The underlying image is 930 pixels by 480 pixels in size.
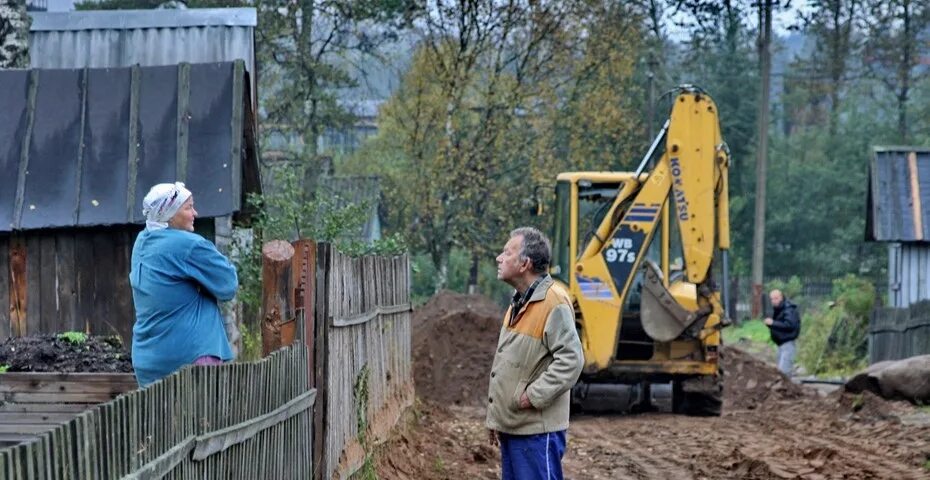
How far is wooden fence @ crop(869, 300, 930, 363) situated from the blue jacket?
17434 millimetres

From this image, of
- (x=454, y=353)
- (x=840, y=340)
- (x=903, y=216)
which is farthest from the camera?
(x=840, y=340)

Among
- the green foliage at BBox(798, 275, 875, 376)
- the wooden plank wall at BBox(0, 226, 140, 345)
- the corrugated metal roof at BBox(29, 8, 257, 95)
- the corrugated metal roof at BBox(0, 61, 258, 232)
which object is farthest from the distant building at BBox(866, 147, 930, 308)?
the wooden plank wall at BBox(0, 226, 140, 345)

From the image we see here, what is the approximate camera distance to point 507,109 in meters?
36.9

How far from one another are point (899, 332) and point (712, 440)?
10458mm

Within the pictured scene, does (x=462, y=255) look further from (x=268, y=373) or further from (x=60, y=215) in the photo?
(x=268, y=373)

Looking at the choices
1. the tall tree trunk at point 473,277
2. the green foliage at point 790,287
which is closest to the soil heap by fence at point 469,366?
the tall tree trunk at point 473,277

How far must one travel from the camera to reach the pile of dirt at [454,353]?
22172 millimetres

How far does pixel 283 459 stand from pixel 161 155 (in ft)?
19.9

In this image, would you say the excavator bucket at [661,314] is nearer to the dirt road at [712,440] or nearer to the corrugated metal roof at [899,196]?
the dirt road at [712,440]

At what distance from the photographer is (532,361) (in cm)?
771

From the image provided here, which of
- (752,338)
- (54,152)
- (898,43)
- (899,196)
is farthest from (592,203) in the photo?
(898,43)

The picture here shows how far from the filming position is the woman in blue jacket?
301 inches

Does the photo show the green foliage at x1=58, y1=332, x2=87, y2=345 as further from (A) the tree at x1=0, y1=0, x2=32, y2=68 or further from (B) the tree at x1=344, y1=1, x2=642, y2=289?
(B) the tree at x1=344, y1=1, x2=642, y2=289

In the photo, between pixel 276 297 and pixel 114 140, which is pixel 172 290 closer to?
pixel 276 297
